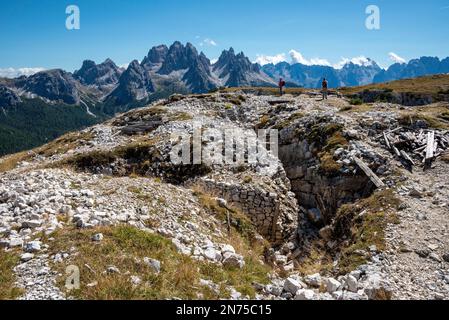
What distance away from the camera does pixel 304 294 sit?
→ 10.7 m

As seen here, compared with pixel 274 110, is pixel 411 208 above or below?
below

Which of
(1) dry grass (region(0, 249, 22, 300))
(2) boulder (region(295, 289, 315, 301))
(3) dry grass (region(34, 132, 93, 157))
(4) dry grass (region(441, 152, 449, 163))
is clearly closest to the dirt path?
(4) dry grass (region(441, 152, 449, 163))

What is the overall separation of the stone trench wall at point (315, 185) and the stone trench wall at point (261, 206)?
2.51m

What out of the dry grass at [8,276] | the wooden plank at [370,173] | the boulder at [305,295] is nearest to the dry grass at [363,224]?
the wooden plank at [370,173]

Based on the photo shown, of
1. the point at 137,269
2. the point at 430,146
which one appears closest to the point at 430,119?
the point at 430,146

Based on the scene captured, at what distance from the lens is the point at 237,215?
778 inches

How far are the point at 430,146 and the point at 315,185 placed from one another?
8.31m

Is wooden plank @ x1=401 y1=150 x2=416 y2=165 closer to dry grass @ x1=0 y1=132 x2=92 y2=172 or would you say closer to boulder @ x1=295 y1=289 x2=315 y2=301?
boulder @ x1=295 y1=289 x2=315 y2=301

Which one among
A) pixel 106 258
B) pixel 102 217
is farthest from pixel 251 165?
pixel 106 258

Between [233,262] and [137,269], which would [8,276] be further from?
[233,262]

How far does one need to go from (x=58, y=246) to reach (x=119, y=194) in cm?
576

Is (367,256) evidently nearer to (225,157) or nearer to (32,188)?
(225,157)

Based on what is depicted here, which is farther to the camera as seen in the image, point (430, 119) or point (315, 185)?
point (430, 119)

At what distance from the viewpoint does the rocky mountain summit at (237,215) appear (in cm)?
1096
